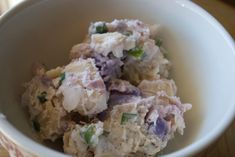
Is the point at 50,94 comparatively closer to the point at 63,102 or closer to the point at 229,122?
the point at 63,102

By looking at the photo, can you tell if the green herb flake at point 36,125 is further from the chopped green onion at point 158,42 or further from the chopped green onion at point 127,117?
the chopped green onion at point 158,42

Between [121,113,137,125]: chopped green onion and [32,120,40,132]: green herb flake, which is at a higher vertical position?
[121,113,137,125]: chopped green onion

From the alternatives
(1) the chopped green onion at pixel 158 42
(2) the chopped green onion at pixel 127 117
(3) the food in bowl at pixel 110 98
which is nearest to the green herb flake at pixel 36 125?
(3) the food in bowl at pixel 110 98

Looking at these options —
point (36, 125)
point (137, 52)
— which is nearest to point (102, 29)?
point (137, 52)

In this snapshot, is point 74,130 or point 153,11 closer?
point 74,130

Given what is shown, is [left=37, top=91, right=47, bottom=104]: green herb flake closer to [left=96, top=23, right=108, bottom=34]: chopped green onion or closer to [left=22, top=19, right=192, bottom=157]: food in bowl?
[left=22, top=19, right=192, bottom=157]: food in bowl

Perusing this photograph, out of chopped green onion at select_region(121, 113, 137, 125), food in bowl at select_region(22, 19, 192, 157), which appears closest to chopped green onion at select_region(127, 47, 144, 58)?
food in bowl at select_region(22, 19, 192, 157)

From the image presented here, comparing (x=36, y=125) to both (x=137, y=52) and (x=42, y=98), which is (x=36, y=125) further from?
(x=137, y=52)

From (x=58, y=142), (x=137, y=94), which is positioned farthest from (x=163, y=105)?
(x=58, y=142)
